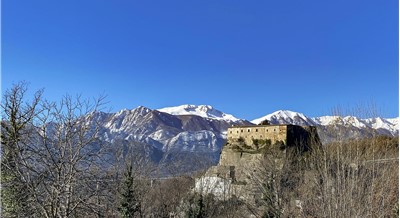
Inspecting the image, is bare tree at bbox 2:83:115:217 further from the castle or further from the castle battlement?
the castle battlement

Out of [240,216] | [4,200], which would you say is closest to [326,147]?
[4,200]

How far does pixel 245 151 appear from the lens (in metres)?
49.4

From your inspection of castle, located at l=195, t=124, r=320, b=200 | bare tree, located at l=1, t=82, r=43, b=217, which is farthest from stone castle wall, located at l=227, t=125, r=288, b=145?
bare tree, located at l=1, t=82, r=43, b=217

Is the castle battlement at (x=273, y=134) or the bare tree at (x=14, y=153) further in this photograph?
the castle battlement at (x=273, y=134)

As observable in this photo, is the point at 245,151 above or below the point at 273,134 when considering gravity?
below

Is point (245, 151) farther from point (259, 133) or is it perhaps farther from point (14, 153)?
point (14, 153)

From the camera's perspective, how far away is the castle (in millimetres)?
42875

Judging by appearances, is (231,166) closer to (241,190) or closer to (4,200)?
(241,190)

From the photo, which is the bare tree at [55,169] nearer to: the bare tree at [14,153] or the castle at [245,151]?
the bare tree at [14,153]

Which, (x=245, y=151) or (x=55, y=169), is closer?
(x=55, y=169)

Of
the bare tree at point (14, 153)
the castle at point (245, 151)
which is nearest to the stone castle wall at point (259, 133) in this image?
the castle at point (245, 151)

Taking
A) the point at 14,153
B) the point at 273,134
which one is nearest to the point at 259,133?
the point at 273,134

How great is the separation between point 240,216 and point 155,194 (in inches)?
382

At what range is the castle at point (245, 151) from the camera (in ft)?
141
